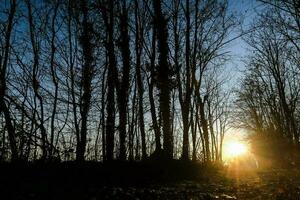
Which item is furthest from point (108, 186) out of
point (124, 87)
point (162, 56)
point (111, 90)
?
point (162, 56)

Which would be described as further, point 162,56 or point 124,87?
point 162,56

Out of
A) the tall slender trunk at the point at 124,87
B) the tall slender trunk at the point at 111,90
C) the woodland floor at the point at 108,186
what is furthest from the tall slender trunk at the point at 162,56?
the woodland floor at the point at 108,186

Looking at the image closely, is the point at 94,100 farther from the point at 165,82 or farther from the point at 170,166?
the point at 170,166

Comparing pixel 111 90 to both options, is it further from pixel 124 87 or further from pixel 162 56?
pixel 162 56

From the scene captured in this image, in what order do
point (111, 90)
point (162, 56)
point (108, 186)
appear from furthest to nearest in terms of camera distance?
point (162, 56) → point (111, 90) → point (108, 186)

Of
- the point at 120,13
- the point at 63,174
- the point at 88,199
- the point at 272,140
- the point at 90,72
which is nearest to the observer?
the point at 88,199

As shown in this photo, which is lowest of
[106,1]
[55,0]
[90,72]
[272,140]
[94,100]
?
[272,140]

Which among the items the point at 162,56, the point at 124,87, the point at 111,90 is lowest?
the point at 111,90

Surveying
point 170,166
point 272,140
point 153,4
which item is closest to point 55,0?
point 153,4

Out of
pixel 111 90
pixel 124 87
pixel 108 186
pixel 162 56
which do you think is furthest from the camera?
pixel 162 56

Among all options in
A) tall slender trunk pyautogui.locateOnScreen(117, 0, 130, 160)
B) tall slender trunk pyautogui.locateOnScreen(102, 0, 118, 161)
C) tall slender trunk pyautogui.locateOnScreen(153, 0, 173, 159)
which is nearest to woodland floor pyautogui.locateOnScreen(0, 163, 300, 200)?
tall slender trunk pyautogui.locateOnScreen(102, 0, 118, 161)

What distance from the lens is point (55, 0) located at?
15.5 m

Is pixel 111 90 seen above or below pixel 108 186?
above

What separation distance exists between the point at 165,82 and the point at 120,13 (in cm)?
416
